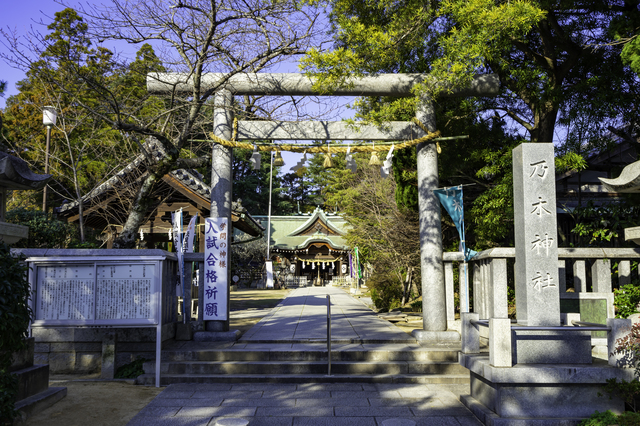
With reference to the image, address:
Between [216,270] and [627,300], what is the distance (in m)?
6.37

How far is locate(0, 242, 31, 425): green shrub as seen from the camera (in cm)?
397

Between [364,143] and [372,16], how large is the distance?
243 centimetres

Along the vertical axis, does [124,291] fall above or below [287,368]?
above

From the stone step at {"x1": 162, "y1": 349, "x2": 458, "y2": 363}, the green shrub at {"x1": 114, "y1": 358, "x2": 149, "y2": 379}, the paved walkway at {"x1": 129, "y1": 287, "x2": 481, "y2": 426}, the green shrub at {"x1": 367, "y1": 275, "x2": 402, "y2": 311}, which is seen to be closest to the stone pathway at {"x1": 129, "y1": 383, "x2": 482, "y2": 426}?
the paved walkway at {"x1": 129, "y1": 287, "x2": 481, "y2": 426}

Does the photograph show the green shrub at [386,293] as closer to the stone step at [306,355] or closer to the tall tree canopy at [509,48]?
the tall tree canopy at [509,48]

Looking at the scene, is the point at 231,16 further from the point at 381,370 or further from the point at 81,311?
the point at 381,370

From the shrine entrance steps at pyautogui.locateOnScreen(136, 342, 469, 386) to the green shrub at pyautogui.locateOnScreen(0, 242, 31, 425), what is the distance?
2.44 metres

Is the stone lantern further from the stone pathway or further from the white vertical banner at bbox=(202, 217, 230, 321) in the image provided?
the white vertical banner at bbox=(202, 217, 230, 321)

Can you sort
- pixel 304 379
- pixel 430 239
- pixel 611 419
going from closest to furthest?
1. pixel 611 419
2. pixel 304 379
3. pixel 430 239

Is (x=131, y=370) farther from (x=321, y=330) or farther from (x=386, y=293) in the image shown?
(x=386, y=293)

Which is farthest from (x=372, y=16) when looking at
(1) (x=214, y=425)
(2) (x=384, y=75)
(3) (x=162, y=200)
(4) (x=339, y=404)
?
(3) (x=162, y=200)

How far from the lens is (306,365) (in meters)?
6.66

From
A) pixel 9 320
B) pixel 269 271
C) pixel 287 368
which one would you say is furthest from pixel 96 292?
pixel 269 271

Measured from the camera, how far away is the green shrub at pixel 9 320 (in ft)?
13.0
